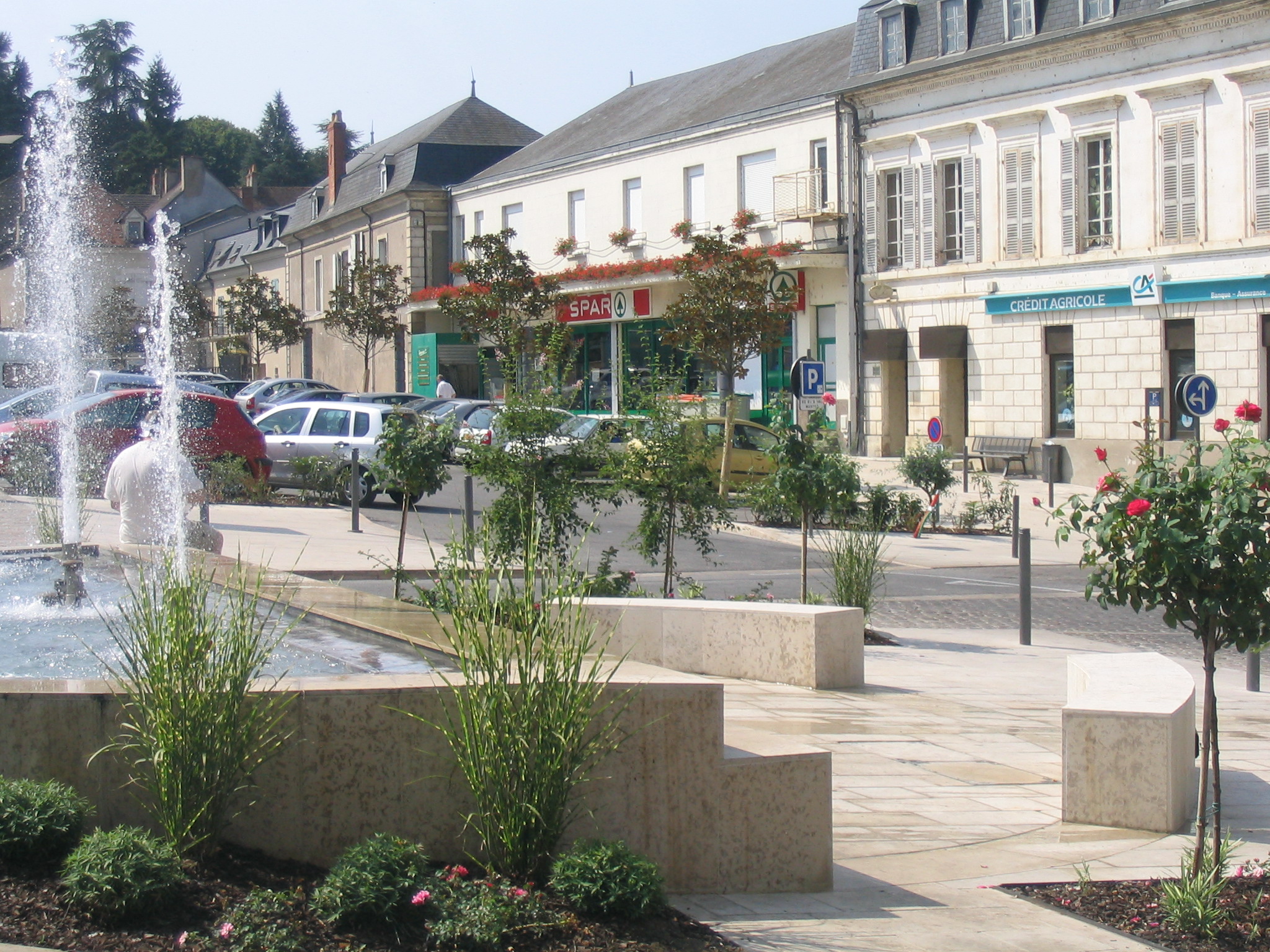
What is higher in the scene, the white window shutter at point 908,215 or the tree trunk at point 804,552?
the white window shutter at point 908,215

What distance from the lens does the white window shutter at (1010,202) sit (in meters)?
29.8

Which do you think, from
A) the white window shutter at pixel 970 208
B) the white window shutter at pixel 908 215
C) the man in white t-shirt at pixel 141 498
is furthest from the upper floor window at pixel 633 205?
the man in white t-shirt at pixel 141 498

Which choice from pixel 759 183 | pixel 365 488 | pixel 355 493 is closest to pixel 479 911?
pixel 355 493

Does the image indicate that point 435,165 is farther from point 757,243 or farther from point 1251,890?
point 1251,890

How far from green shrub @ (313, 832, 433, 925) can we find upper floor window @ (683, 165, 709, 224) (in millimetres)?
33066

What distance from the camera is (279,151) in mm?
107062

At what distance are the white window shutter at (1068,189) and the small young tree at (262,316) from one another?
36.1 m

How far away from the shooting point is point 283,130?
363 ft

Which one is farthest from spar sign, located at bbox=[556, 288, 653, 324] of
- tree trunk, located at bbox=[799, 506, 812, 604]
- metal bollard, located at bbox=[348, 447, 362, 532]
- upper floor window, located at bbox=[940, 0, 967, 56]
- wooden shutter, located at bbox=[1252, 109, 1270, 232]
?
tree trunk, located at bbox=[799, 506, 812, 604]

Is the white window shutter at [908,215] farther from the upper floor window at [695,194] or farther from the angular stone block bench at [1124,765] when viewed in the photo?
the angular stone block bench at [1124,765]

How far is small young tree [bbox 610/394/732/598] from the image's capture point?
10695 millimetres

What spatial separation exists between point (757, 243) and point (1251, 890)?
100 ft

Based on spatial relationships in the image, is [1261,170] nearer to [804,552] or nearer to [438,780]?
[804,552]

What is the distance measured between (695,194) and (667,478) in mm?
27453
